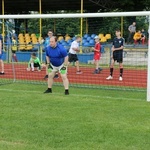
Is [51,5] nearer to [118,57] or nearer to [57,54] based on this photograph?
[118,57]

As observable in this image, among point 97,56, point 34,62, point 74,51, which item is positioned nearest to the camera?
point 74,51

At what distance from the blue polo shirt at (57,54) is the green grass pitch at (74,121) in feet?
2.94

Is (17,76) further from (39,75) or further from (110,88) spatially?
(110,88)

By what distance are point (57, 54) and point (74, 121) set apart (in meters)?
3.72

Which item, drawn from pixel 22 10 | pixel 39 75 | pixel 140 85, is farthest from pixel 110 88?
pixel 22 10

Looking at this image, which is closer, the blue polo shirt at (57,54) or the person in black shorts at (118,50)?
the blue polo shirt at (57,54)

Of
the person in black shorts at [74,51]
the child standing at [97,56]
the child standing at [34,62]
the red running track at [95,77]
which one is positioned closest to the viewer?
the red running track at [95,77]

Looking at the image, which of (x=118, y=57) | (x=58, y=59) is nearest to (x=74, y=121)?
(x=58, y=59)

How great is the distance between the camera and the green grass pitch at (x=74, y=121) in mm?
6277

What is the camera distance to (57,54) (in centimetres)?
1112

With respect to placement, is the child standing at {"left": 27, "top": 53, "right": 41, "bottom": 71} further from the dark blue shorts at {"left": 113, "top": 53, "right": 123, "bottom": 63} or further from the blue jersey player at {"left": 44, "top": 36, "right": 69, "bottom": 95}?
the blue jersey player at {"left": 44, "top": 36, "right": 69, "bottom": 95}

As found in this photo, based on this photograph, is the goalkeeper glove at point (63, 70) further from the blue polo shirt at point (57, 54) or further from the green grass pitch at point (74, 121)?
the green grass pitch at point (74, 121)

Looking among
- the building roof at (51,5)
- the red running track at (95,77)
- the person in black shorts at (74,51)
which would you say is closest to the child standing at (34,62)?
the red running track at (95,77)

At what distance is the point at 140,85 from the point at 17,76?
17.9ft
